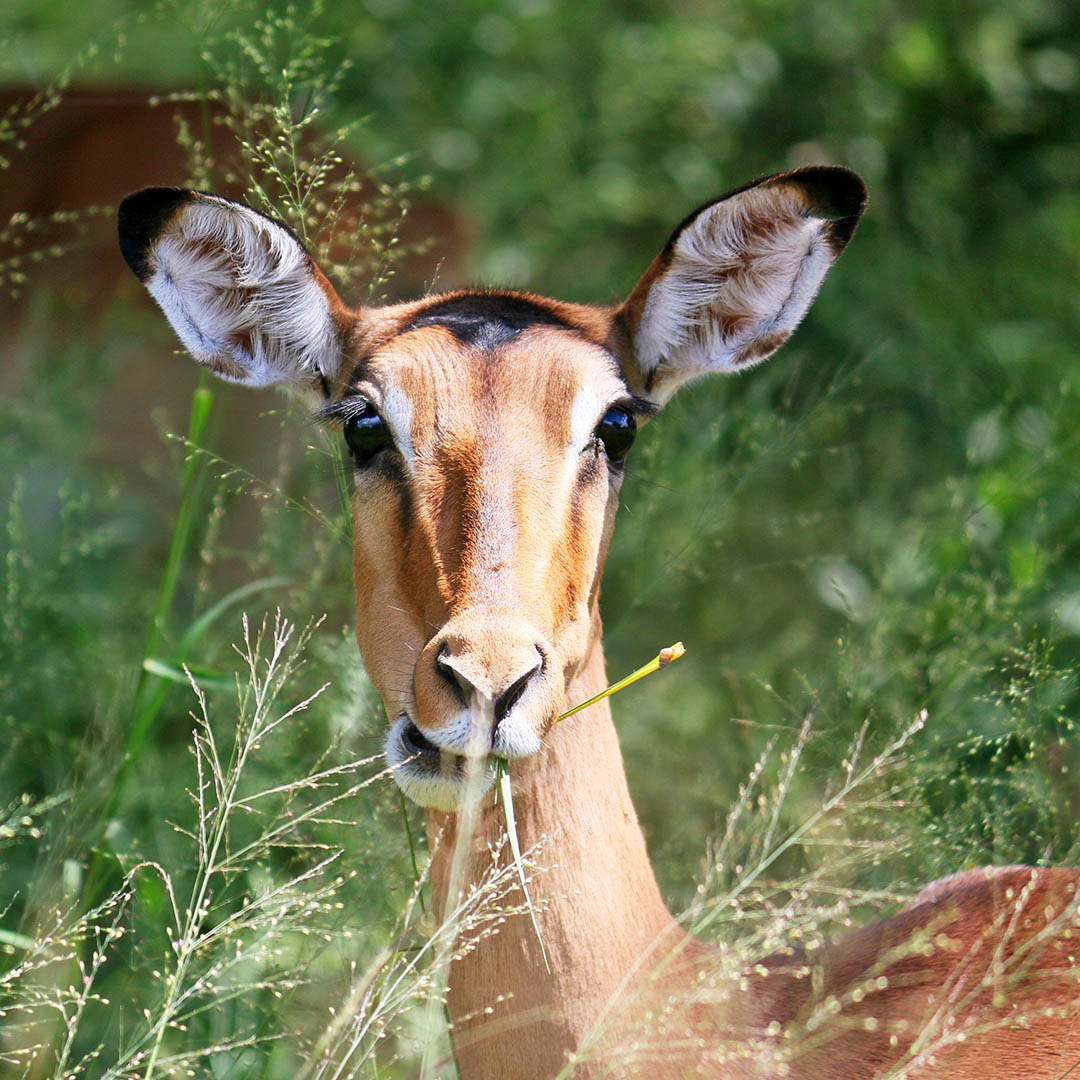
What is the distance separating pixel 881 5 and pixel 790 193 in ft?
14.8

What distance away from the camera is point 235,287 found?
3.16 meters

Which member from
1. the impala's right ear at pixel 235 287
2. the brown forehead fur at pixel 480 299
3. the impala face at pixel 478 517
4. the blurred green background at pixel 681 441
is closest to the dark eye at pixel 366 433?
the impala face at pixel 478 517

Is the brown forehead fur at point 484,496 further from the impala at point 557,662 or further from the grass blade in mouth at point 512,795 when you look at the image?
the grass blade in mouth at point 512,795

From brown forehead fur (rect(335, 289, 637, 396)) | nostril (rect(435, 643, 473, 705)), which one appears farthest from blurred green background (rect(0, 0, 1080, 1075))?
nostril (rect(435, 643, 473, 705))

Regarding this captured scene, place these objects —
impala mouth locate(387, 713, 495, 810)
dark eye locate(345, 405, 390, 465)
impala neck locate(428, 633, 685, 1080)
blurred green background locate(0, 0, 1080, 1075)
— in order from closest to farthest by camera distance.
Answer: impala mouth locate(387, 713, 495, 810) < impala neck locate(428, 633, 685, 1080) < dark eye locate(345, 405, 390, 465) < blurred green background locate(0, 0, 1080, 1075)

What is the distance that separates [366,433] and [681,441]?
254 centimetres

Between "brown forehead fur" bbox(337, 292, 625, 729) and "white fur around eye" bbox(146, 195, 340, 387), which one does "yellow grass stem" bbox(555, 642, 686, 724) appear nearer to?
"brown forehead fur" bbox(337, 292, 625, 729)

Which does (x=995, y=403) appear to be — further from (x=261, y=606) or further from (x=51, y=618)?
(x=51, y=618)

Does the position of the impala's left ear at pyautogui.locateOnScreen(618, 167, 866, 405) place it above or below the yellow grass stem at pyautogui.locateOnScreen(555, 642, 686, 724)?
above

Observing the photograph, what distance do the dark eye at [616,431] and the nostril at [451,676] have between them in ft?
2.45

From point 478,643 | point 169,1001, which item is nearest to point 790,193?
point 478,643

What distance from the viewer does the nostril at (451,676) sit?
2242mm

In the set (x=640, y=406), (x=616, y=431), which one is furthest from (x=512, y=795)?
(x=640, y=406)

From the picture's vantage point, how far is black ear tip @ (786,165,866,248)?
111 inches
